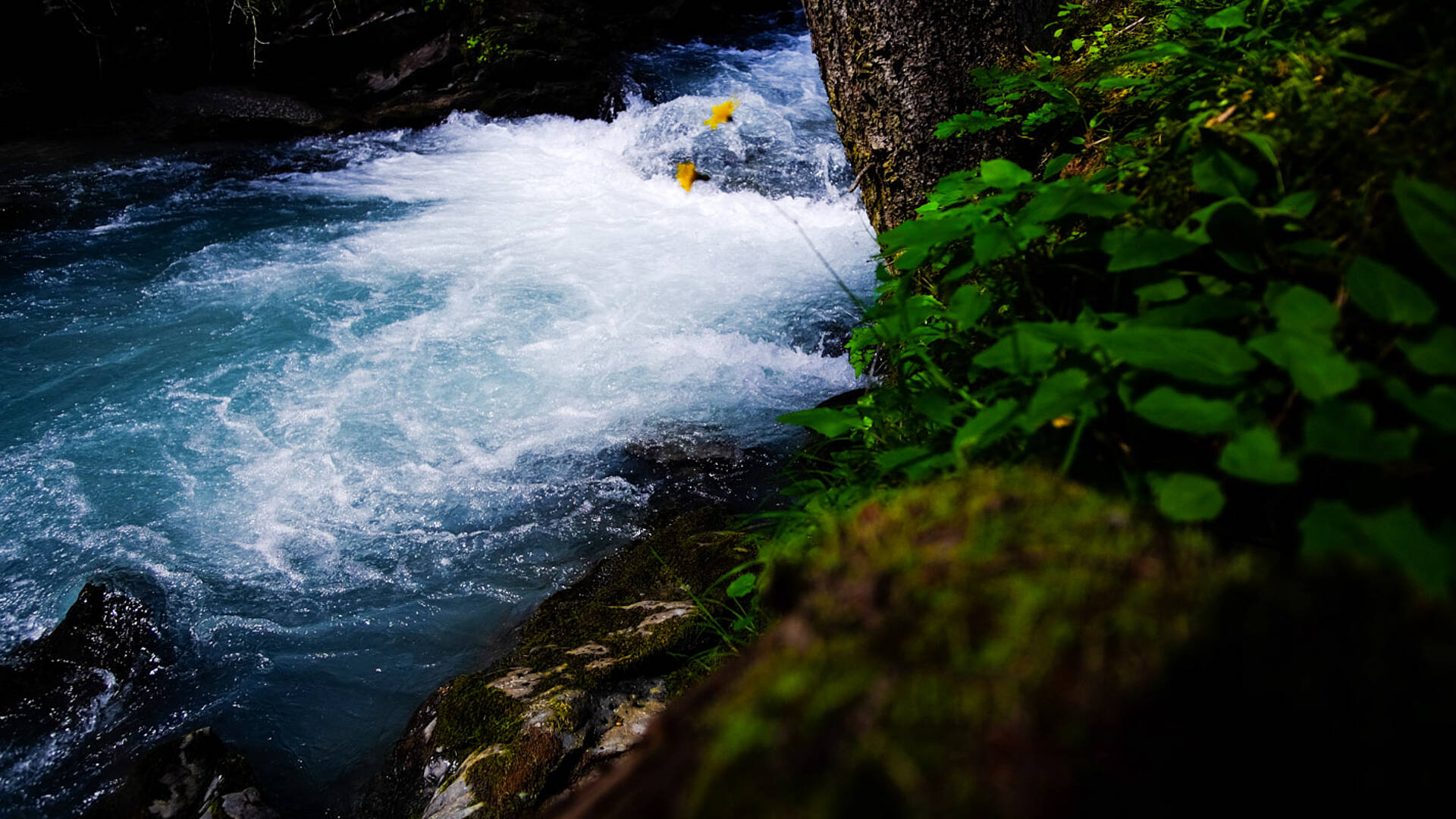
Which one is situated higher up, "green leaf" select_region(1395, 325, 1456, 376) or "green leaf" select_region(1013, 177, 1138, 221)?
"green leaf" select_region(1013, 177, 1138, 221)

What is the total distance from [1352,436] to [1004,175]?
3.44ft

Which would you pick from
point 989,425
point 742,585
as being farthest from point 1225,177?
point 742,585

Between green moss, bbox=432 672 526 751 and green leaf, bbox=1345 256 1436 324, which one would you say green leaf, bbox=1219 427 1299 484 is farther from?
green moss, bbox=432 672 526 751

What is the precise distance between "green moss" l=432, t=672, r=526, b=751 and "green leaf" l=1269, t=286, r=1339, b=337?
8.15 ft

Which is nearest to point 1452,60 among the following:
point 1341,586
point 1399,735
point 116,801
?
point 1341,586

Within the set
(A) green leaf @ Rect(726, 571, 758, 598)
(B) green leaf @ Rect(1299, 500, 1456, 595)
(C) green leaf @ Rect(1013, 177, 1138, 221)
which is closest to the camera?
(B) green leaf @ Rect(1299, 500, 1456, 595)

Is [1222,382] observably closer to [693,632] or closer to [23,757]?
[693,632]

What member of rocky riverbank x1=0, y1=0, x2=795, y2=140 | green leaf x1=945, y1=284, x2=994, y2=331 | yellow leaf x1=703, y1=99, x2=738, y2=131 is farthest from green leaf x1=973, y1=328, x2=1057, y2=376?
rocky riverbank x1=0, y1=0, x2=795, y2=140

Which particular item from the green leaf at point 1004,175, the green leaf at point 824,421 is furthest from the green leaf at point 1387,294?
the green leaf at point 824,421

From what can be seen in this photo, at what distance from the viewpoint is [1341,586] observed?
62 centimetres

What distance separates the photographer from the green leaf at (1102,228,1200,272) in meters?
1.12

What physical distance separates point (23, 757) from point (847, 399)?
422cm

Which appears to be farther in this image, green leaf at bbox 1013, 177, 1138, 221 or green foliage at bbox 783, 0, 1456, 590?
green leaf at bbox 1013, 177, 1138, 221

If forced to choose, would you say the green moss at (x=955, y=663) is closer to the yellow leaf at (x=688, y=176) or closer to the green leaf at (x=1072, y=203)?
the green leaf at (x=1072, y=203)
